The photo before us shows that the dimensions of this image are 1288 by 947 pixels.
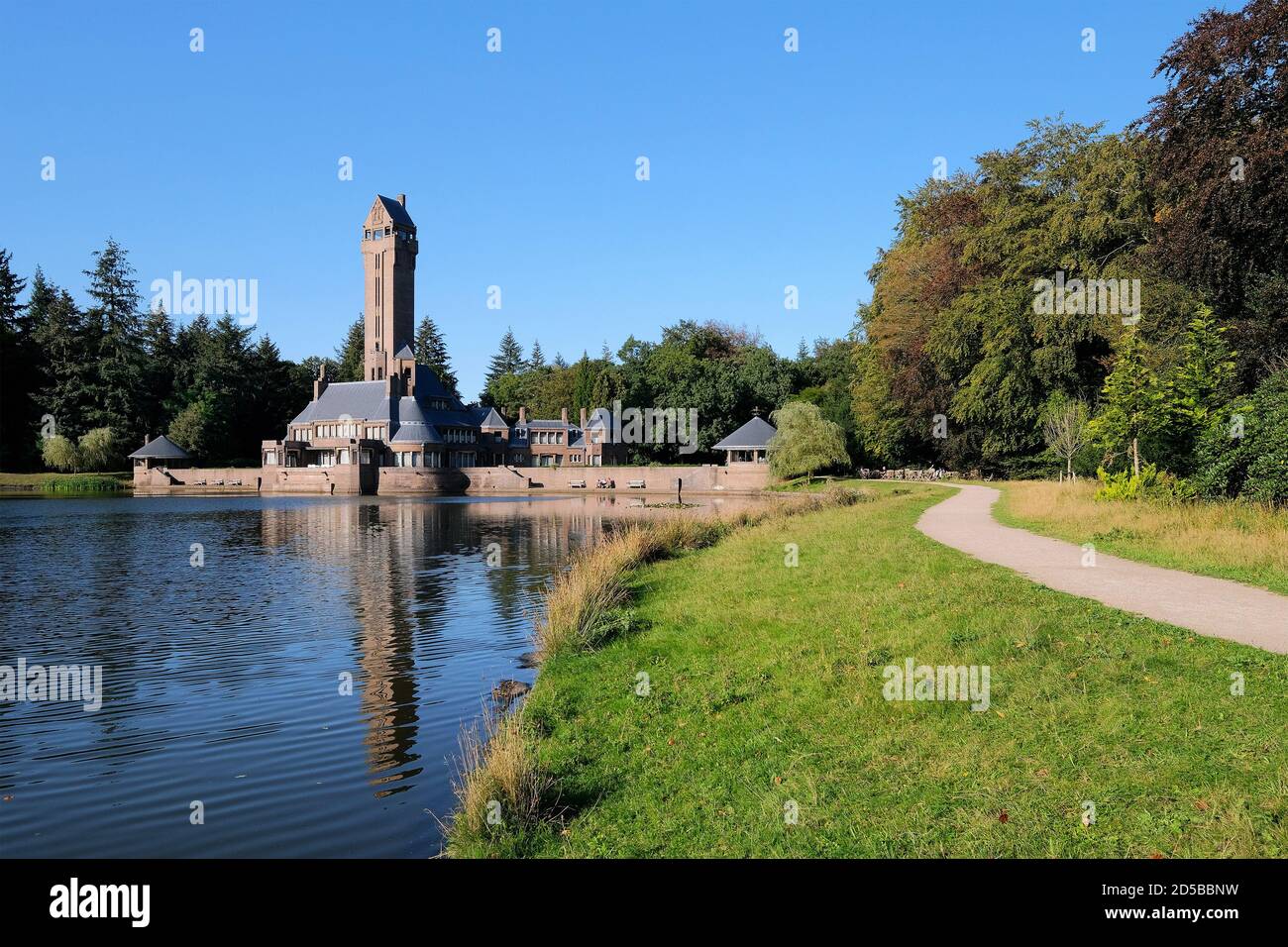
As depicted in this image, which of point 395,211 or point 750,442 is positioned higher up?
point 395,211

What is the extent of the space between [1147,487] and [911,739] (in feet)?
67.6

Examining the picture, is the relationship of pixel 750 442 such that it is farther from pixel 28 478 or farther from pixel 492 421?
pixel 28 478

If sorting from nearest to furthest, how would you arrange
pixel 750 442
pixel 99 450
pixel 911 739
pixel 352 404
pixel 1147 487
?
pixel 911 739
pixel 1147 487
pixel 750 442
pixel 99 450
pixel 352 404

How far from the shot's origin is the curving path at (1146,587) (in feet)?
33.8

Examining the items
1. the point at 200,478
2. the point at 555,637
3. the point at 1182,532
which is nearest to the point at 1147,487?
the point at 1182,532

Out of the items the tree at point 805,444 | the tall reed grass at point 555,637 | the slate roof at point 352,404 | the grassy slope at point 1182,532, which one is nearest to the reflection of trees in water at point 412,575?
the tall reed grass at point 555,637

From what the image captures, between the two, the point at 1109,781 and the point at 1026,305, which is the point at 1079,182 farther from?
the point at 1109,781

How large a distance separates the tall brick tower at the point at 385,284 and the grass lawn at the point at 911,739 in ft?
305

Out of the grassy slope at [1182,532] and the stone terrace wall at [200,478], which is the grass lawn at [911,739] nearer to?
the grassy slope at [1182,532]

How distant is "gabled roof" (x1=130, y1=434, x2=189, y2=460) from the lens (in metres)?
88.2

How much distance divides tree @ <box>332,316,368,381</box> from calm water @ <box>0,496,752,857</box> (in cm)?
9174

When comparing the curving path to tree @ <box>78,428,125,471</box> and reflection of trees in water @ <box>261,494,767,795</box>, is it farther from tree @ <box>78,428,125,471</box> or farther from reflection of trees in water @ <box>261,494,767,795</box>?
tree @ <box>78,428,125,471</box>

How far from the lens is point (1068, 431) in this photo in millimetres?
38125

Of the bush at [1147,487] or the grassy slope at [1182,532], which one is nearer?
the grassy slope at [1182,532]
